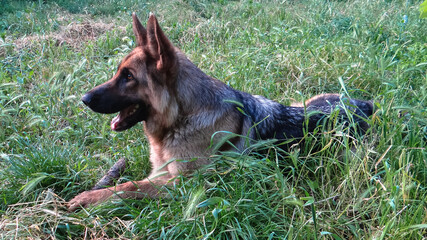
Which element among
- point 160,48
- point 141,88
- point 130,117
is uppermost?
point 160,48

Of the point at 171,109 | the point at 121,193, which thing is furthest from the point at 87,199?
the point at 171,109

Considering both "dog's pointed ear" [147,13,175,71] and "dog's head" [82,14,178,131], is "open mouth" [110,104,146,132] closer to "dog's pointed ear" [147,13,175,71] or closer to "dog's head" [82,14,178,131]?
"dog's head" [82,14,178,131]

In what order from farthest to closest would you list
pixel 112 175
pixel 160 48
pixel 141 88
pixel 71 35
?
pixel 71 35 → pixel 112 175 → pixel 141 88 → pixel 160 48

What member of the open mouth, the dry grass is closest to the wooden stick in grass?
the open mouth

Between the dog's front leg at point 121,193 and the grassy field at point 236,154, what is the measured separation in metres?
0.10

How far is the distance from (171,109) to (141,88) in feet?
0.97

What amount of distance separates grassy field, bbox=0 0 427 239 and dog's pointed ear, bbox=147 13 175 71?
85 centimetres

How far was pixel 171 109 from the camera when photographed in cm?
285

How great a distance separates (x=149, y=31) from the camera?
266 cm

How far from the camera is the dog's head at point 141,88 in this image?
2770 millimetres

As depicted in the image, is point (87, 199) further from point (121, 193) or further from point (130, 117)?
point (130, 117)

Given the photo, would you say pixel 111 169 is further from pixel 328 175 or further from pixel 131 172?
pixel 328 175

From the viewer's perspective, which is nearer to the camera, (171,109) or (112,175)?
(171,109)

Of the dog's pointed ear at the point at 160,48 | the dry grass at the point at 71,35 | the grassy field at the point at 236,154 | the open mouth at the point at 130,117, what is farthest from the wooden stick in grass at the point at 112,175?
the dry grass at the point at 71,35
